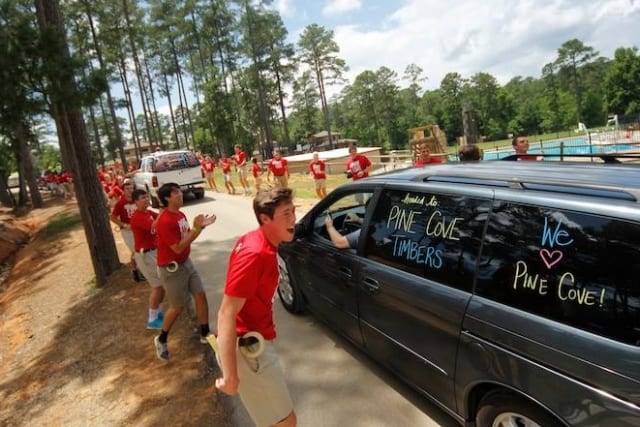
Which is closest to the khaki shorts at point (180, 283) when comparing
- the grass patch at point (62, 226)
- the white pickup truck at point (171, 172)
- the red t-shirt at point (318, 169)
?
the red t-shirt at point (318, 169)

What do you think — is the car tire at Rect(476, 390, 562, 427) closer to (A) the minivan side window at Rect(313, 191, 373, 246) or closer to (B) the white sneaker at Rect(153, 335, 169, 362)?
(A) the minivan side window at Rect(313, 191, 373, 246)

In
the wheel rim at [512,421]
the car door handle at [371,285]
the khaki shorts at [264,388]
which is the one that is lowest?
the wheel rim at [512,421]

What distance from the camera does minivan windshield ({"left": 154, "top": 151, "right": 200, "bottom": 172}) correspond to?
623 inches

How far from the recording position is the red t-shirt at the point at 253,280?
2092 mm

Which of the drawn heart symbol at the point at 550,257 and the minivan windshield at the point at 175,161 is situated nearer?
the drawn heart symbol at the point at 550,257

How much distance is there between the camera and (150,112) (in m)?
47.2

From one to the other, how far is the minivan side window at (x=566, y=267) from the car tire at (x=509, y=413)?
1.53 feet

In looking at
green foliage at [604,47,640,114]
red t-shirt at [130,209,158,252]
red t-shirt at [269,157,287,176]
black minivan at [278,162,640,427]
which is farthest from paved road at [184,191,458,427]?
green foliage at [604,47,640,114]

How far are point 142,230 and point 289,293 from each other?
6.59 feet

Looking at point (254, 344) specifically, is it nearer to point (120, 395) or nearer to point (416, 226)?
point (416, 226)

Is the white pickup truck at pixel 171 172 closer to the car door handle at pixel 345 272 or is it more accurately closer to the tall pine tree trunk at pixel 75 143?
the tall pine tree trunk at pixel 75 143

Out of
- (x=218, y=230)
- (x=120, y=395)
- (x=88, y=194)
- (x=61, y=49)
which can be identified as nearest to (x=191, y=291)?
(x=120, y=395)

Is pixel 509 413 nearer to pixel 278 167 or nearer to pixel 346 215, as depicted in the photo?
pixel 346 215

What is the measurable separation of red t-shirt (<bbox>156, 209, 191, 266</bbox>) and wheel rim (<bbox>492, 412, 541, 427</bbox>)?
10.3 feet
